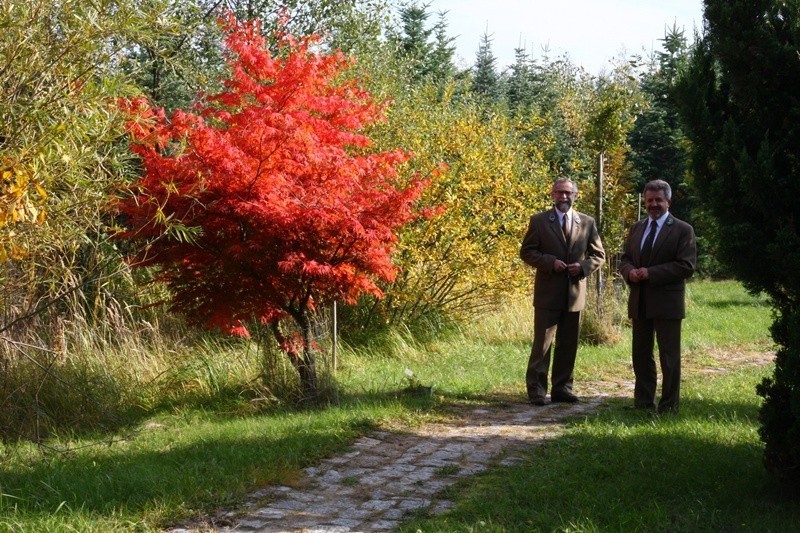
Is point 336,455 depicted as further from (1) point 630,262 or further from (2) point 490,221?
(2) point 490,221

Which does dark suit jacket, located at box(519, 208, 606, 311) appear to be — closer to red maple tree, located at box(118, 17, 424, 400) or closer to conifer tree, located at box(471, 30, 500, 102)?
red maple tree, located at box(118, 17, 424, 400)

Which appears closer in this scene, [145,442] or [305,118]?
[145,442]

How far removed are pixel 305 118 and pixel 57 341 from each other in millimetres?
3642

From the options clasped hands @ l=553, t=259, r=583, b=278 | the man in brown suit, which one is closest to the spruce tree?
clasped hands @ l=553, t=259, r=583, b=278

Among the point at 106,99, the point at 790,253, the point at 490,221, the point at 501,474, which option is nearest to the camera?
the point at 790,253

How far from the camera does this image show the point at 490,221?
14.0 meters

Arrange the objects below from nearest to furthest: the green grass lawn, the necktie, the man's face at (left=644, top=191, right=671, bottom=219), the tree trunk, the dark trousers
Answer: the green grass lawn < the man's face at (left=644, top=191, right=671, bottom=219) < the necktie < the tree trunk < the dark trousers

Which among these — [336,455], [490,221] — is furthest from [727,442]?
[490,221]

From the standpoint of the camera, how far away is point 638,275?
8.17m

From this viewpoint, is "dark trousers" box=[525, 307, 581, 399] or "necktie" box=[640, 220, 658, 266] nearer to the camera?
"necktie" box=[640, 220, 658, 266]

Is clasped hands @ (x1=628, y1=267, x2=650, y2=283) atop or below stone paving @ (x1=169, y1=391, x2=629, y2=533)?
atop

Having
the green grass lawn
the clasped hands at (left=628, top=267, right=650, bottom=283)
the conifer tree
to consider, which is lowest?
the green grass lawn

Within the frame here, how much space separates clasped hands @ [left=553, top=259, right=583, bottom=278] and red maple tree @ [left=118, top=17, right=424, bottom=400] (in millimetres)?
1510

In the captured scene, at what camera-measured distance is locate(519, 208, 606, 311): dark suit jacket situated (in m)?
9.16
